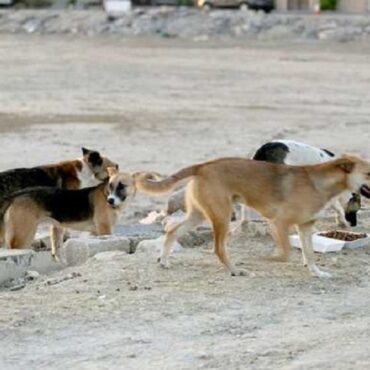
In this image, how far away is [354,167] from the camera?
38.5 feet

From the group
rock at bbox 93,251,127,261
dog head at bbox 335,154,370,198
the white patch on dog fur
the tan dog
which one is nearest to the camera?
the tan dog

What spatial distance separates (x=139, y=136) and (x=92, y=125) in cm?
173

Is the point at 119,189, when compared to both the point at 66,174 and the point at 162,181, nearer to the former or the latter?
the point at 162,181

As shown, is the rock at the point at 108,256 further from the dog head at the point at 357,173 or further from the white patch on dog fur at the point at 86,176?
the white patch on dog fur at the point at 86,176

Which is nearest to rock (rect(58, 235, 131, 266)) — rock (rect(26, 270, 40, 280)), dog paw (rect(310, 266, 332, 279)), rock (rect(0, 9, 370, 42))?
rock (rect(26, 270, 40, 280))

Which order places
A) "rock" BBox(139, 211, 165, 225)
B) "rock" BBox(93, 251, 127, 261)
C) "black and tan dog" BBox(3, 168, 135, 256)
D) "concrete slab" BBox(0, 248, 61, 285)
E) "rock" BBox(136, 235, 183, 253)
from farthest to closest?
"rock" BBox(139, 211, 165, 225), "black and tan dog" BBox(3, 168, 135, 256), "rock" BBox(136, 235, 183, 253), "rock" BBox(93, 251, 127, 261), "concrete slab" BBox(0, 248, 61, 285)

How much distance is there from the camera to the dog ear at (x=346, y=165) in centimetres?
1175

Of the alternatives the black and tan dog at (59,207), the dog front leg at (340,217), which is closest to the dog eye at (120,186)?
the black and tan dog at (59,207)

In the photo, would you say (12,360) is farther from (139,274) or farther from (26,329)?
(139,274)

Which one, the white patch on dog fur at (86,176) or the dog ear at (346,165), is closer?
the dog ear at (346,165)

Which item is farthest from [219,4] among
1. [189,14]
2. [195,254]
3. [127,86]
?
[195,254]

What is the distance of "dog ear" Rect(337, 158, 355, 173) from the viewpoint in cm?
1175

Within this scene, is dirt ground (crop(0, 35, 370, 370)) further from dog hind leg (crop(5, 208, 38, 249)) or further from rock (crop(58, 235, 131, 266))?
dog hind leg (crop(5, 208, 38, 249))

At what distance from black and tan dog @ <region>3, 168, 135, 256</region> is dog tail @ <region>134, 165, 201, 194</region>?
1.12 m
